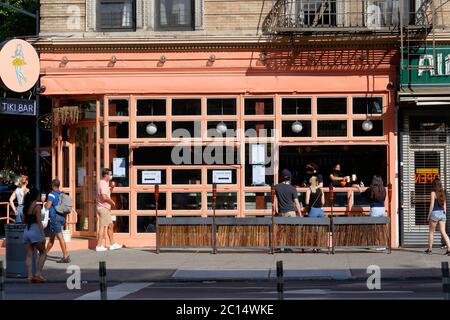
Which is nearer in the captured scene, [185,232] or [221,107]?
Result: [185,232]

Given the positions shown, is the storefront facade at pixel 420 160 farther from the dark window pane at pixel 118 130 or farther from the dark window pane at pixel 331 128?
the dark window pane at pixel 118 130

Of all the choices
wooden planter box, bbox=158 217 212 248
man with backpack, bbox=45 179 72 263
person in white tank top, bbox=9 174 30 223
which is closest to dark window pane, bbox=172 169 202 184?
wooden planter box, bbox=158 217 212 248

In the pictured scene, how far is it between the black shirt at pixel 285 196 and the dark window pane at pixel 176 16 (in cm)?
487

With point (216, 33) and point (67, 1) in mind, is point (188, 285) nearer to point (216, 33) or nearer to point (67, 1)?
point (216, 33)

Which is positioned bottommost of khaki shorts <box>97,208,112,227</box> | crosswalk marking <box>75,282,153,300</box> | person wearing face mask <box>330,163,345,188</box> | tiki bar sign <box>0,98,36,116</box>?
crosswalk marking <box>75,282,153,300</box>

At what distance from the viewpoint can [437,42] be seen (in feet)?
70.2

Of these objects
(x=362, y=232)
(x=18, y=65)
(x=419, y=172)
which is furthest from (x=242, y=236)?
(x=18, y=65)

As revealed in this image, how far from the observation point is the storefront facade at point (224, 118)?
21828 mm

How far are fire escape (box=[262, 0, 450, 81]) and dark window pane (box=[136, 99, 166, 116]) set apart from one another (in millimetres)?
3194

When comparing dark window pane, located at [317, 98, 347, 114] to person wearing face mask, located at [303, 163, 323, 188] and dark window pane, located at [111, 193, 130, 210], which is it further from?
dark window pane, located at [111, 193, 130, 210]

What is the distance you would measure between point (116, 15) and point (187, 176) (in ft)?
14.7

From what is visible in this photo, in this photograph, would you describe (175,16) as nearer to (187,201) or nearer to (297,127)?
(297,127)

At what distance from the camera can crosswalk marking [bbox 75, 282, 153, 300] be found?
45.6 feet

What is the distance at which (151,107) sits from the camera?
22.2 meters
